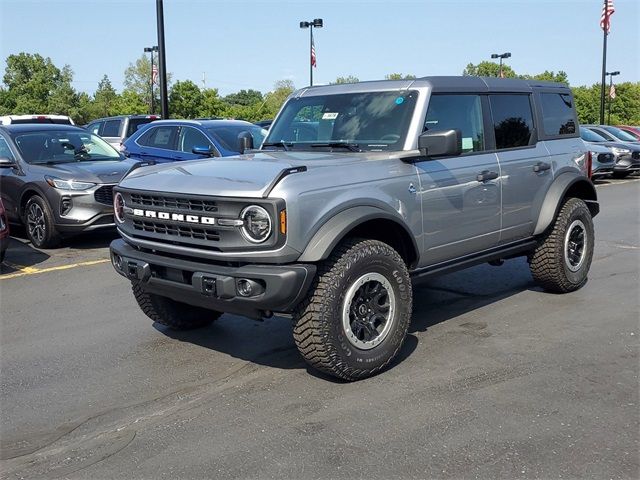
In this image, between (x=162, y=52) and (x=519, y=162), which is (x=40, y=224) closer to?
(x=519, y=162)

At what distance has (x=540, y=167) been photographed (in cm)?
612

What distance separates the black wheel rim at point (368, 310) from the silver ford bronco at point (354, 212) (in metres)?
0.01

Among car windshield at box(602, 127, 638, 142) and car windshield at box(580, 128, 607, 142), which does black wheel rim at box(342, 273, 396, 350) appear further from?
car windshield at box(602, 127, 638, 142)

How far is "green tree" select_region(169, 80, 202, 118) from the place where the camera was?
48250 millimetres

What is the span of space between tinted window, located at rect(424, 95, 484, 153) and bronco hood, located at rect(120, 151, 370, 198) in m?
0.74

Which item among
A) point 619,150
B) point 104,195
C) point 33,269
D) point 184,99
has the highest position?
point 184,99

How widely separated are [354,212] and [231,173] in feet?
2.72

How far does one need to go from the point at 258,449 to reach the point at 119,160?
24.6 feet

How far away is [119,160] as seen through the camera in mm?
10211

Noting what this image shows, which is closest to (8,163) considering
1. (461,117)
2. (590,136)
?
(461,117)

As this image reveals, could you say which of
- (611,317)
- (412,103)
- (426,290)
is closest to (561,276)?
(611,317)

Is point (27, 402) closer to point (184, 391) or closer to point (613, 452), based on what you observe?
point (184, 391)

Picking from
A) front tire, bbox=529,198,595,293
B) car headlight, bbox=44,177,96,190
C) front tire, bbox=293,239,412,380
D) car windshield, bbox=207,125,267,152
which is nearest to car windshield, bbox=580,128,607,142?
car windshield, bbox=207,125,267,152

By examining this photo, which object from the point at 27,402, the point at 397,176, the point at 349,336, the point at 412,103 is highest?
the point at 412,103
